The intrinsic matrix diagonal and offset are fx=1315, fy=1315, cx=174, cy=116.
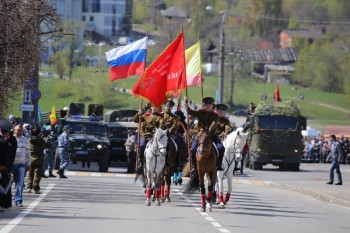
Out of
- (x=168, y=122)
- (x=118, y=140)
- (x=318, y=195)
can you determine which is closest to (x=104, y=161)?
(x=118, y=140)

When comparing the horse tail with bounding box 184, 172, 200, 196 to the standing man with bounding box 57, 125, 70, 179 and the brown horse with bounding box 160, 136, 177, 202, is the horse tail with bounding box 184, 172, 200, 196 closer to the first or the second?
the brown horse with bounding box 160, 136, 177, 202

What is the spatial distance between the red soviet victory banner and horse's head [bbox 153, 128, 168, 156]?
7.94ft

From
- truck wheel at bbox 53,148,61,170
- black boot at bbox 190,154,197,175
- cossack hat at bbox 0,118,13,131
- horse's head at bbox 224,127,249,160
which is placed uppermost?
cossack hat at bbox 0,118,13,131

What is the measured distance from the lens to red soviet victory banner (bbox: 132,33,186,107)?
32625 mm

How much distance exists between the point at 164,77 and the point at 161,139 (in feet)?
11.5

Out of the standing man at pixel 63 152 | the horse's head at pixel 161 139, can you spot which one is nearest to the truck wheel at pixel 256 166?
the standing man at pixel 63 152

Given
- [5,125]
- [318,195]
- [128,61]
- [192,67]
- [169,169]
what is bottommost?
[318,195]

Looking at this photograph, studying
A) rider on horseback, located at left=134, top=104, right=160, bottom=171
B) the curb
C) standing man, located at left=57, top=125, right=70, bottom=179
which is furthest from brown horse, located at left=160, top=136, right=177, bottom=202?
standing man, located at left=57, top=125, right=70, bottom=179

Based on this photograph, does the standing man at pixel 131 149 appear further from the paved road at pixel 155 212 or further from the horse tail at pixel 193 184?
the horse tail at pixel 193 184

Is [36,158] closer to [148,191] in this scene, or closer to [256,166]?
[148,191]

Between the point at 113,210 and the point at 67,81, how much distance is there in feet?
306

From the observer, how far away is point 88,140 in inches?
2024

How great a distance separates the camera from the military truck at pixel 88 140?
5128 cm

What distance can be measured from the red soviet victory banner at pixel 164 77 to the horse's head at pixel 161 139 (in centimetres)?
242
